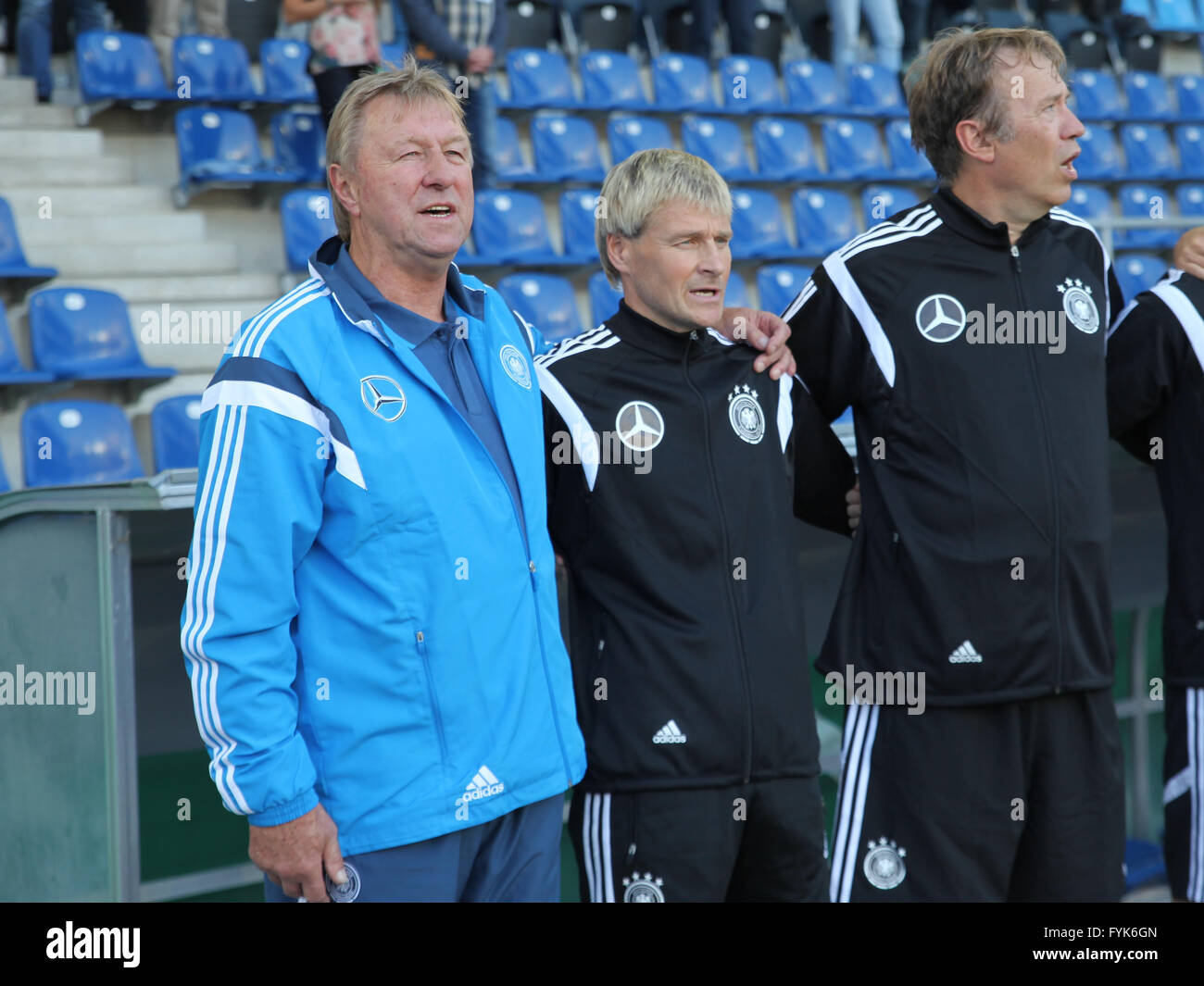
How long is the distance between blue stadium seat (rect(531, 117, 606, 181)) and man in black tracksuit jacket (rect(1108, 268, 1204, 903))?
505cm

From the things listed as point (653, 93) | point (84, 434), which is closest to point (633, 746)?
point (84, 434)

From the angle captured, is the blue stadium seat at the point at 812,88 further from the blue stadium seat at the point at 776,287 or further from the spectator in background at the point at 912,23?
the blue stadium seat at the point at 776,287

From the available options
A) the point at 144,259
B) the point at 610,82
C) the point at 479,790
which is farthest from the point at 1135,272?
the point at 479,790

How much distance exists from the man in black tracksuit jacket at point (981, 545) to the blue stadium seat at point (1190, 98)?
30.4 ft

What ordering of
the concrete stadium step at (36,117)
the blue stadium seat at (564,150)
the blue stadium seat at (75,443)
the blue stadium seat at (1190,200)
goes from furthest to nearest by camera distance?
the blue stadium seat at (1190,200) < the blue stadium seat at (564,150) < the concrete stadium step at (36,117) < the blue stadium seat at (75,443)

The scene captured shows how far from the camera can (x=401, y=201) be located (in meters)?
2.03

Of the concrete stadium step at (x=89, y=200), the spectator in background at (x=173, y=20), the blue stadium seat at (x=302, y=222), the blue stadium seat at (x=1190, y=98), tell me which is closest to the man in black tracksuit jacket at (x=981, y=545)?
the blue stadium seat at (x=302, y=222)

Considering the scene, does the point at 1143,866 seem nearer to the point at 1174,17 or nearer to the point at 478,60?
the point at 478,60

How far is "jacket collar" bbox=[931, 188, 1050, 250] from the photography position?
2.58 meters

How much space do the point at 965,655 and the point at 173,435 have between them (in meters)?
2.80

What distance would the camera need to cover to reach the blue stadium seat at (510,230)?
6.66 m

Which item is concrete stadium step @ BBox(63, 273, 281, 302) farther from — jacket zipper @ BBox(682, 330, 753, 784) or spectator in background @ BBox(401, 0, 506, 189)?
jacket zipper @ BBox(682, 330, 753, 784)
